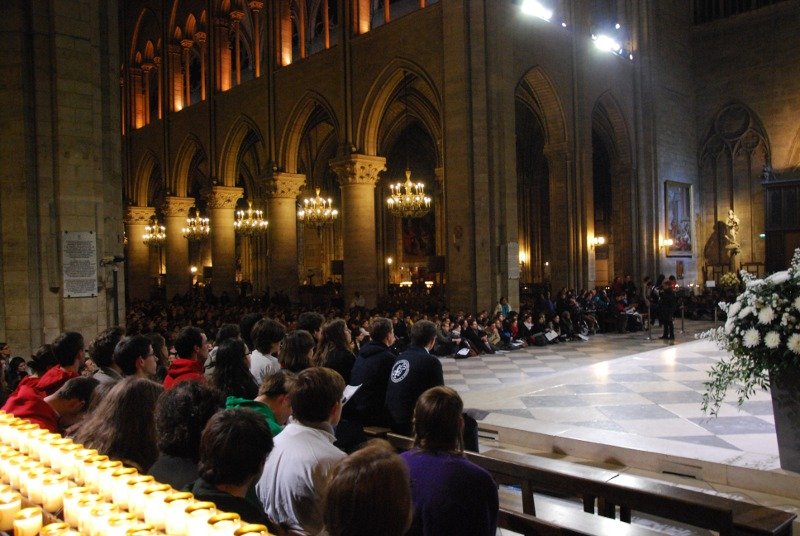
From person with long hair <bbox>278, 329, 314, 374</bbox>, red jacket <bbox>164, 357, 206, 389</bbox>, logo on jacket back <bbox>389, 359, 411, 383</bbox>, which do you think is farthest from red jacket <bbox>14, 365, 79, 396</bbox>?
logo on jacket back <bbox>389, 359, 411, 383</bbox>

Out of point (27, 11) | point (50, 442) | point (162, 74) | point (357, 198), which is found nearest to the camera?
point (50, 442)

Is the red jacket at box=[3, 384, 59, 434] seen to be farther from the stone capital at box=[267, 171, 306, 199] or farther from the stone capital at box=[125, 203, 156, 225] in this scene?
the stone capital at box=[125, 203, 156, 225]

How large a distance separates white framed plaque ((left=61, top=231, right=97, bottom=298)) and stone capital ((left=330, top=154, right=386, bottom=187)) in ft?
28.9

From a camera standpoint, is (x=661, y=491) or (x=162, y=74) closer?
(x=661, y=491)

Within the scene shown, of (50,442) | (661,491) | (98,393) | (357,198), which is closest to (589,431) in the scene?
(661,491)

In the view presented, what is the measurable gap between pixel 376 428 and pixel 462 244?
1128 cm

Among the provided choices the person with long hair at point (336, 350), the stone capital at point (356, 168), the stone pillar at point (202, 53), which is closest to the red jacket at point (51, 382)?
A: the person with long hair at point (336, 350)

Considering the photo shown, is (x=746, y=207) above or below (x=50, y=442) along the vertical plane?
above

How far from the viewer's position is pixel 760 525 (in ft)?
9.49

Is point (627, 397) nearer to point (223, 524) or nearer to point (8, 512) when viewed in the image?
point (223, 524)

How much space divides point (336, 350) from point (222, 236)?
66.4 ft

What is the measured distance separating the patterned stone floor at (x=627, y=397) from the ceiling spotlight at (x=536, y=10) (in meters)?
10.7

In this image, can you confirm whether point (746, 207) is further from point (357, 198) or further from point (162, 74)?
point (162, 74)

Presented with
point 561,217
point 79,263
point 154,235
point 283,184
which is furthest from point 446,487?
point 154,235
